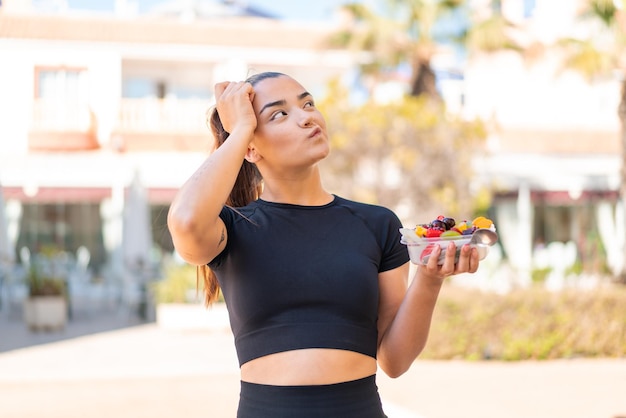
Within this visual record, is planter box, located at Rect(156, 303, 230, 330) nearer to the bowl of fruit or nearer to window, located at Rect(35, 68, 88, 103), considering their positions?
the bowl of fruit

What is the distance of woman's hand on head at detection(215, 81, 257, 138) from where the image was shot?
2113 millimetres

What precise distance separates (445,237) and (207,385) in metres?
6.48

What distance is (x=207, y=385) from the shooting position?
8.21 meters

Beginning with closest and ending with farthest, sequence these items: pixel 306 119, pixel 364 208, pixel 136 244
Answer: pixel 306 119
pixel 364 208
pixel 136 244

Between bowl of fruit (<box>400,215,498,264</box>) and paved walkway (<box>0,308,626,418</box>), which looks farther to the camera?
paved walkway (<box>0,308,626,418</box>)

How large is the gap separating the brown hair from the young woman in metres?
0.15

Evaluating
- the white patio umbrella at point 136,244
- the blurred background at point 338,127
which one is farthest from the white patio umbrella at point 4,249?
the white patio umbrella at point 136,244

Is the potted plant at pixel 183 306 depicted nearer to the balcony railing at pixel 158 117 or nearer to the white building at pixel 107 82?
the white building at pixel 107 82

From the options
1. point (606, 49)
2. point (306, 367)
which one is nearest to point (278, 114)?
point (306, 367)

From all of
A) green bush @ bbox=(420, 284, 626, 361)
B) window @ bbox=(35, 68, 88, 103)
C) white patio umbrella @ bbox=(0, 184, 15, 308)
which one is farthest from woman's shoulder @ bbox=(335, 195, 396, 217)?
window @ bbox=(35, 68, 88, 103)

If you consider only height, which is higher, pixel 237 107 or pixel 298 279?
pixel 237 107

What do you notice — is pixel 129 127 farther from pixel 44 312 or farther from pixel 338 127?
pixel 44 312

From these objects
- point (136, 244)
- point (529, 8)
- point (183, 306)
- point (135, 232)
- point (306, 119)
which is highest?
point (529, 8)

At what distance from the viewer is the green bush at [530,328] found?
931cm
